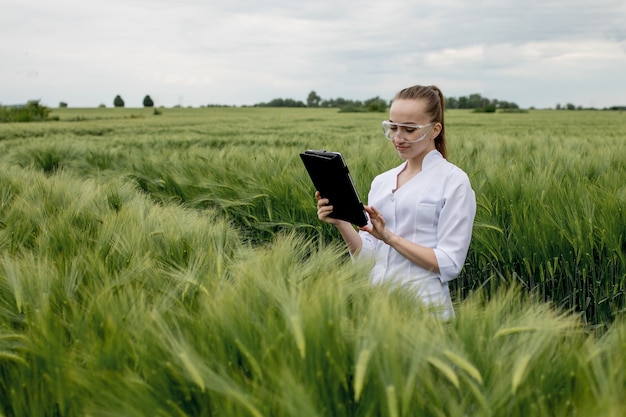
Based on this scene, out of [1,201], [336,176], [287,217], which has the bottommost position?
[287,217]

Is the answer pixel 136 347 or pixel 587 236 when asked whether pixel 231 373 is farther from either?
pixel 587 236

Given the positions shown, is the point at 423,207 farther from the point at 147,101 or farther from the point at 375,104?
the point at 147,101

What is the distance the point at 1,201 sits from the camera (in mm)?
2334

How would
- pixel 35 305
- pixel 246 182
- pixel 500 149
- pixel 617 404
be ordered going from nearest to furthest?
pixel 617 404
pixel 35 305
pixel 246 182
pixel 500 149

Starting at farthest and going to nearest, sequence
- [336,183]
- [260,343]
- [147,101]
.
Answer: [147,101]
[336,183]
[260,343]

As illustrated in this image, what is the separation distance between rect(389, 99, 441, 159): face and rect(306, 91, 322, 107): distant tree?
71.9 metres

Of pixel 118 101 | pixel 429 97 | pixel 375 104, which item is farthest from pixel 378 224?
pixel 118 101

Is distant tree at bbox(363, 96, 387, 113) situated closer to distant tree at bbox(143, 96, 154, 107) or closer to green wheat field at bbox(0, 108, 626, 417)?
distant tree at bbox(143, 96, 154, 107)

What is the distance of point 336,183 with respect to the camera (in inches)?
68.7

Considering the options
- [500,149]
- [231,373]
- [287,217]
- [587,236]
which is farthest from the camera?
[500,149]

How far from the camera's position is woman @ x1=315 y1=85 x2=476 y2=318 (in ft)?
5.81

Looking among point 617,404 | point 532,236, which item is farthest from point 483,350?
point 532,236

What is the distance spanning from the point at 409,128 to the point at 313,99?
72.2 m

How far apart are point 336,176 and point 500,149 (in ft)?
11.4
